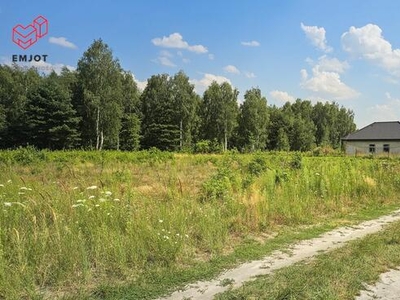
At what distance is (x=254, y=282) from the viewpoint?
4305mm

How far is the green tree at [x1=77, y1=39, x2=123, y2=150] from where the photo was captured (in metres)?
41.3

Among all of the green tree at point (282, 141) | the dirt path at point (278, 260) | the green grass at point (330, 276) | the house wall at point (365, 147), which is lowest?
the dirt path at point (278, 260)

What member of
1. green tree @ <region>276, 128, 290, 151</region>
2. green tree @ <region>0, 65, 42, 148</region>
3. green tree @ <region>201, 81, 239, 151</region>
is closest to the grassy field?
green tree @ <region>0, 65, 42, 148</region>

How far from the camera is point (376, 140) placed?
159ft

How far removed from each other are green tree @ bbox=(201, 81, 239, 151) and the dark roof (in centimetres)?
1760

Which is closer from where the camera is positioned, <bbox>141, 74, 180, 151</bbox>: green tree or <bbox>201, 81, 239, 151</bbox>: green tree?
<bbox>141, 74, 180, 151</bbox>: green tree

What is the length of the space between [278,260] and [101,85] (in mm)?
39383

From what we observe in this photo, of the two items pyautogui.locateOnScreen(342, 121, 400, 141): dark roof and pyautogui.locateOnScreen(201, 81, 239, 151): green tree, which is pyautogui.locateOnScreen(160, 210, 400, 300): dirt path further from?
pyautogui.locateOnScreen(201, 81, 239, 151): green tree

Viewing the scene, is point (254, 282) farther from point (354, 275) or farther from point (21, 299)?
point (21, 299)

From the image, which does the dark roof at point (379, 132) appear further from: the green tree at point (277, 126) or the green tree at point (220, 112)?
the green tree at point (277, 126)

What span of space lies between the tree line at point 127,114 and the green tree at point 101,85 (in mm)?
111

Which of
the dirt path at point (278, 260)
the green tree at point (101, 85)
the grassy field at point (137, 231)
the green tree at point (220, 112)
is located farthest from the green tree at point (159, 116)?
the dirt path at point (278, 260)

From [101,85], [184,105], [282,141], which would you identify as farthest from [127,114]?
[282,141]

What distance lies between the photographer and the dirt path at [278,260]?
13.7ft
